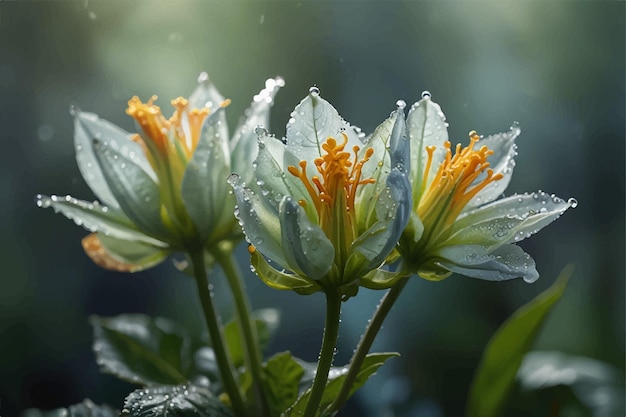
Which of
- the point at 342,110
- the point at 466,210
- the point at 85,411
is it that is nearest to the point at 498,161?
the point at 466,210

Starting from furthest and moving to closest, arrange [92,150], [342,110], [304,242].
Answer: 1. [342,110]
2. [92,150]
3. [304,242]

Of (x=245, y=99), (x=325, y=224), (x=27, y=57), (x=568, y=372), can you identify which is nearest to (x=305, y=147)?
(x=325, y=224)

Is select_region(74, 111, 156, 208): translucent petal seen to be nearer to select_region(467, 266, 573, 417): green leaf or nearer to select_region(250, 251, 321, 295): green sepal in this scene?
select_region(250, 251, 321, 295): green sepal

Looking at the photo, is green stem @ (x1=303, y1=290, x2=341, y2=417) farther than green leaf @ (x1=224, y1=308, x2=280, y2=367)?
No

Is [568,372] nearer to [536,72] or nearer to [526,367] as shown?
[526,367]

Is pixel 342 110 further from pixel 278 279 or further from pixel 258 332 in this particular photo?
pixel 278 279

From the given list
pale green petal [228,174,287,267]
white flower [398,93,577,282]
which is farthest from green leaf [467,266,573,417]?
pale green petal [228,174,287,267]
